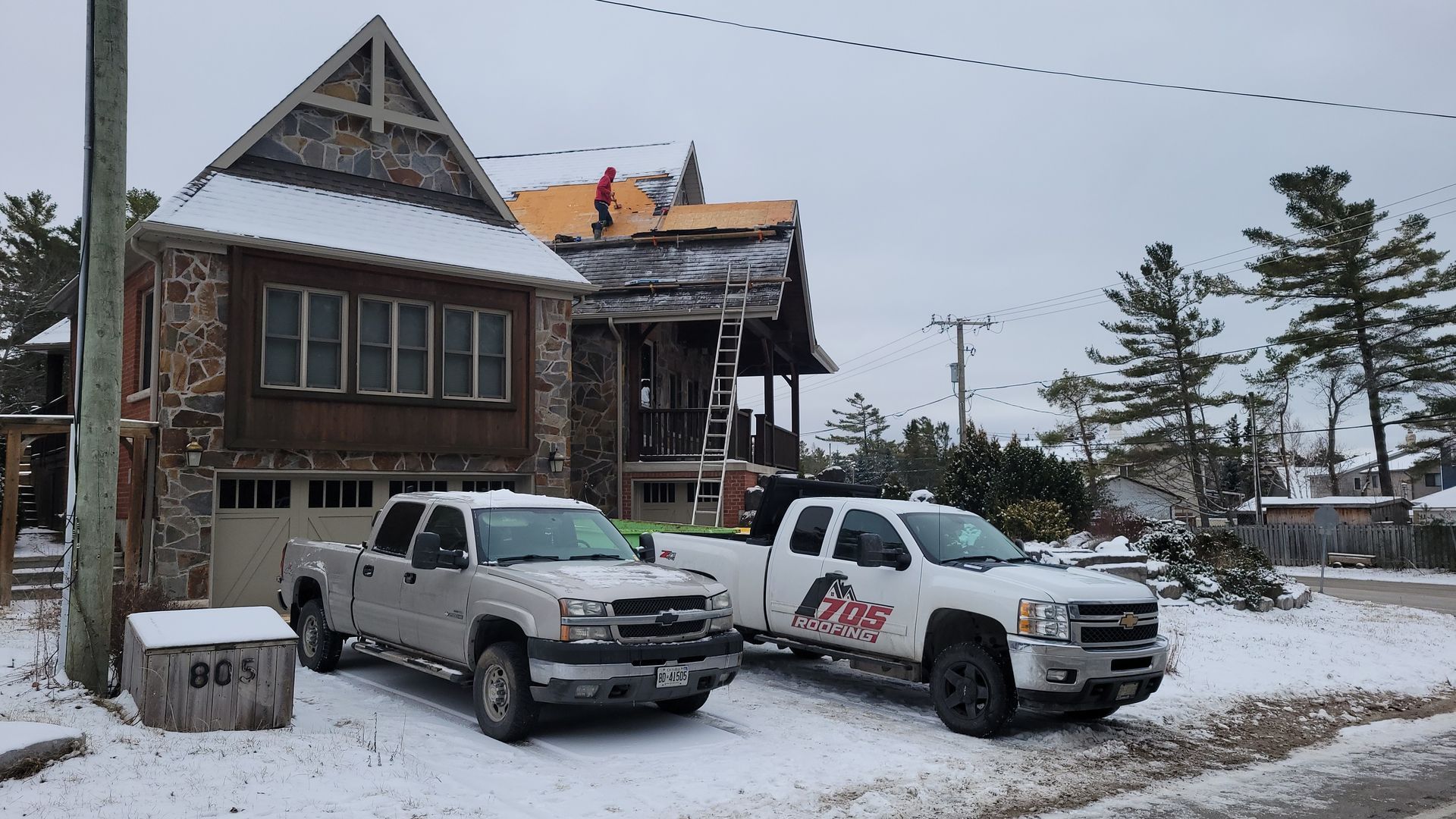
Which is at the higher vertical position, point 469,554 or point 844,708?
point 469,554

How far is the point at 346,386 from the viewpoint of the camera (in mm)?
15539

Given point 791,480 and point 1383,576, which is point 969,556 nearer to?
point 791,480

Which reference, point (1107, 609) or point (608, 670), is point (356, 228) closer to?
point (608, 670)

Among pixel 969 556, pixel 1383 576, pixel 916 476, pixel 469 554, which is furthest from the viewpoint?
pixel 916 476

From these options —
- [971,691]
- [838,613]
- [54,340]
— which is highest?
[54,340]

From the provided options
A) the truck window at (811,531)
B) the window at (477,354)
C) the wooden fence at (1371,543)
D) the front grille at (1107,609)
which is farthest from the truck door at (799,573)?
the wooden fence at (1371,543)

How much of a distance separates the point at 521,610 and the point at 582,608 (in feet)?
1.67

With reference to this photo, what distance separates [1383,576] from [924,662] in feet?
102

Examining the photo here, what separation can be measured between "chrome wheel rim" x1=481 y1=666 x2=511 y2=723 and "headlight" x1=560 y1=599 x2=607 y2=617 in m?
0.74

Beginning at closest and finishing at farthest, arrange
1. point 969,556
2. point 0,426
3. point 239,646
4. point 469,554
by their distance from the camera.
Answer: point 239,646
point 469,554
point 969,556
point 0,426

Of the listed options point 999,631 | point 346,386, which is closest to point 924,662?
point 999,631

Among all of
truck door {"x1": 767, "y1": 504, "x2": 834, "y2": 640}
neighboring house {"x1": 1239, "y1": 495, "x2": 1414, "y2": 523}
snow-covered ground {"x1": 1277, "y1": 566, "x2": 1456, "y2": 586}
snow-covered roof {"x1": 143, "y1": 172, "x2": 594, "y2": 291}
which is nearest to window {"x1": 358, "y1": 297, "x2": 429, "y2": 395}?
snow-covered roof {"x1": 143, "y1": 172, "x2": 594, "y2": 291}

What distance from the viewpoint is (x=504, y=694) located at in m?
8.03

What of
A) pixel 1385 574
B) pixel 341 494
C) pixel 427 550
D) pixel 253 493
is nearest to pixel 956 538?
pixel 427 550
